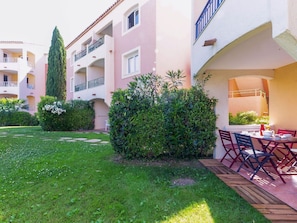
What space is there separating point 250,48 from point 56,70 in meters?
21.4

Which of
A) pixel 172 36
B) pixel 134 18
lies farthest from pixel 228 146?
pixel 134 18

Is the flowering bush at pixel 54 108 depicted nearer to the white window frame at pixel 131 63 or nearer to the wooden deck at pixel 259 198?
the white window frame at pixel 131 63

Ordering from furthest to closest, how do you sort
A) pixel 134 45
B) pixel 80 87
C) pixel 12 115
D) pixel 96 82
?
1. pixel 12 115
2. pixel 80 87
3. pixel 96 82
4. pixel 134 45

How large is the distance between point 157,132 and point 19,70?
3171 centimetres

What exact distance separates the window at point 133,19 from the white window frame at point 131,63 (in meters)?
1.86

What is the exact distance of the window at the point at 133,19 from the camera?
1384 cm

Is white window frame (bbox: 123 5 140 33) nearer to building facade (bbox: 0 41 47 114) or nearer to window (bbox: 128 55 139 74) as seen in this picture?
window (bbox: 128 55 139 74)

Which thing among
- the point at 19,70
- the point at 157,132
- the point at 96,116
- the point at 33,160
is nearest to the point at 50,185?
the point at 33,160

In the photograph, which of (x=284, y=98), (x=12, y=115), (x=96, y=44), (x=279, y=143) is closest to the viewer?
(x=279, y=143)

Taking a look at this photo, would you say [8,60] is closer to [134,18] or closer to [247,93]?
[134,18]

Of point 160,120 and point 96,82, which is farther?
point 96,82

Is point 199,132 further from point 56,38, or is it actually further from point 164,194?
point 56,38

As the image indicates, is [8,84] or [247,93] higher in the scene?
[8,84]

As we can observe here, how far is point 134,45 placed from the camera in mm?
13562
